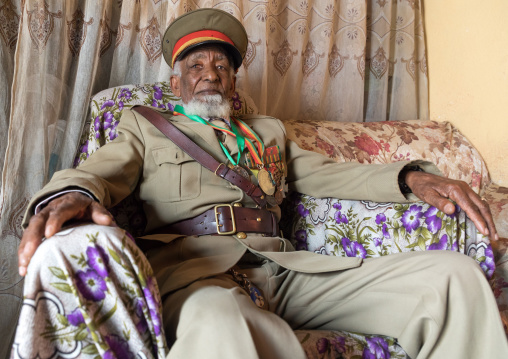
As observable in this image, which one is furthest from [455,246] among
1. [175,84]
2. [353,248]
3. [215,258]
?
[175,84]

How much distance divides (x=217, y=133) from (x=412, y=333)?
3.09ft

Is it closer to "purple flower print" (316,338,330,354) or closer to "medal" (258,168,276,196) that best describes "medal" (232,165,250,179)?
"medal" (258,168,276,196)

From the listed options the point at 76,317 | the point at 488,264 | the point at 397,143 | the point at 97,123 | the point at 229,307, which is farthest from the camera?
the point at 397,143

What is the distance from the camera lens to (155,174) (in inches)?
65.6

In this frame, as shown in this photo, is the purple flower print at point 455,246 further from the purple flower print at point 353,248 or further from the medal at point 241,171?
the medal at point 241,171

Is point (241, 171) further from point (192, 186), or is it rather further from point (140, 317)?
point (140, 317)

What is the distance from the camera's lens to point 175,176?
1642 mm

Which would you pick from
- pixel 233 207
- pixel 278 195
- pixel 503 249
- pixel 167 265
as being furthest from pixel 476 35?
pixel 167 265

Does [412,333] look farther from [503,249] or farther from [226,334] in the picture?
[503,249]

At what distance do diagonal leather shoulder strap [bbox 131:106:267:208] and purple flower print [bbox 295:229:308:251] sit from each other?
0.29m

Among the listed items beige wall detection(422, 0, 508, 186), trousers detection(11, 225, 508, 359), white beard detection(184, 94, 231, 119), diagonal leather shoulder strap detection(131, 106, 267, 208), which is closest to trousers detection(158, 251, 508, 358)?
trousers detection(11, 225, 508, 359)

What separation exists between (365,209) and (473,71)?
4.71 feet

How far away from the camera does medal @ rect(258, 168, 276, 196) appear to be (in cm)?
171

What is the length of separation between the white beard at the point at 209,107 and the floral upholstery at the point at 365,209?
0.65 ft
